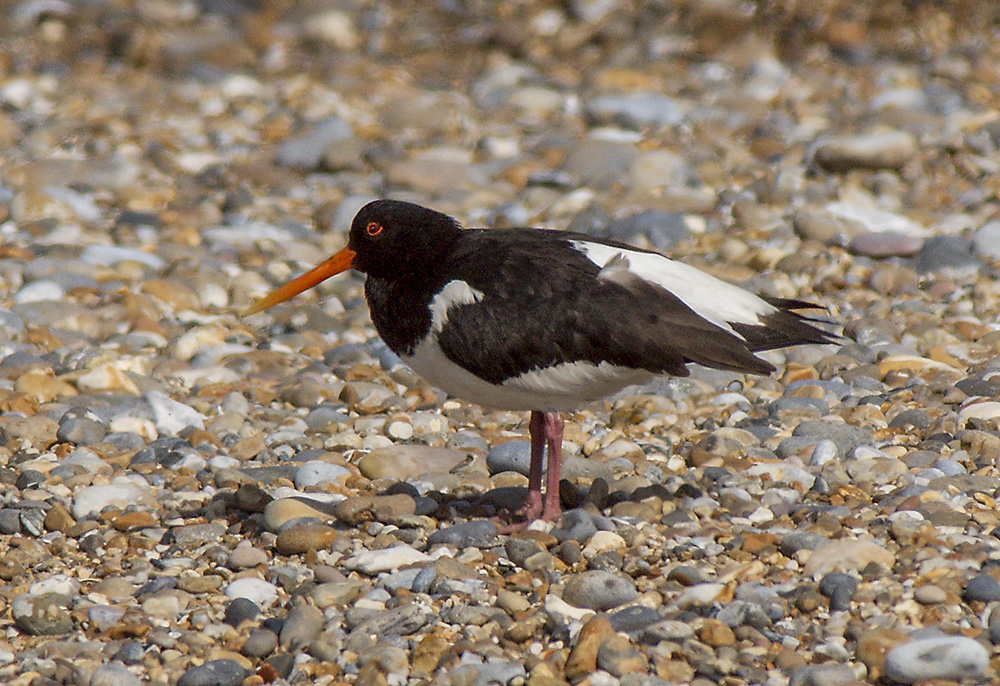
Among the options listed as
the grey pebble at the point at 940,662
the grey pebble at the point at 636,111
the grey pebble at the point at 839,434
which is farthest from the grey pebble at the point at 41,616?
the grey pebble at the point at 636,111

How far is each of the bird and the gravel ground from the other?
0.52 metres

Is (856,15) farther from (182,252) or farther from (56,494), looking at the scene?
(56,494)

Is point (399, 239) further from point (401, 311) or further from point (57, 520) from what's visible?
point (57, 520)

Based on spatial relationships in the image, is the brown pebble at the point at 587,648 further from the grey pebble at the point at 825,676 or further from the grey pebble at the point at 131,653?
the grey pebble at the point at 131,653

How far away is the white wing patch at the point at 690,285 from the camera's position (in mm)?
4500

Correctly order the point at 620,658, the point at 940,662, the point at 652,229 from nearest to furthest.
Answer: the point at 940,662 < the point at 620,658 < the point at 652,229

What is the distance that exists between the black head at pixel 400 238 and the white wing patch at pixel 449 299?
0.21 meters

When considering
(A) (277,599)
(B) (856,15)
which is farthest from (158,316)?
(B) (856,15)

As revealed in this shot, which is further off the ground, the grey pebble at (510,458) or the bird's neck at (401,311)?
the bird's neck at (401,311)

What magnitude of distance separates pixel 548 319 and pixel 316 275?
1326 millimetres

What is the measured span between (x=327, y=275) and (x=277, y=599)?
1.55 metres

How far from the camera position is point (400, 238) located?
4.85 metres

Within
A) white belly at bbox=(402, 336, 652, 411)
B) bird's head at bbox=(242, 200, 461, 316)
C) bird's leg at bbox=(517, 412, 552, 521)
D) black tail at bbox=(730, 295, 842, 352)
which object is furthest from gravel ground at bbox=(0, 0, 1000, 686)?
bird's head at bbox=(242, 200, 461, 316)

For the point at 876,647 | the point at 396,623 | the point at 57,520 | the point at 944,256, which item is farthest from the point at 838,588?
the point at 944,256
